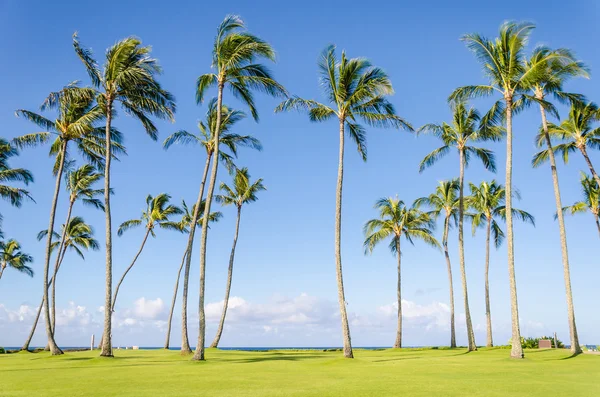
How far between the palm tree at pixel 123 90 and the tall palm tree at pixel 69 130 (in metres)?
1.23

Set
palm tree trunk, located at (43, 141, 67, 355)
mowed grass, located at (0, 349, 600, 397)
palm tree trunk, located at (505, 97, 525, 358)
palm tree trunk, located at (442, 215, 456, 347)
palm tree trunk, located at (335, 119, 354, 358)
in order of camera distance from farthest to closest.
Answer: palm tree trunk, located at (442, 215, 456, 347)
palm tree trunk, located at (43, 141, 67, 355)
palm tree trunk, located at (335, 119, 354, 358)
palm tree trunk, located at (505, 97, 525, 358)
mowed grass, located at (0, 349, 600, 397)

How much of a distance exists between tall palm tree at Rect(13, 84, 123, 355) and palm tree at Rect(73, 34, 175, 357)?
1.23 m

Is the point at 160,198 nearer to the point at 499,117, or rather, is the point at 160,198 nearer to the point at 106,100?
the point at 106,100

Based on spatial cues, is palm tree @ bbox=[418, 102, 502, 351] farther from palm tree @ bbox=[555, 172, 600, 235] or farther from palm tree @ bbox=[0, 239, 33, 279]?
palm tree @ bbox=[0, 239, 33, 279]

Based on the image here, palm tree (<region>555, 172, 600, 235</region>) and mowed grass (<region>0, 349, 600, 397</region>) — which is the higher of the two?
palm tree (<region>555, 172, 600, 235</region>)

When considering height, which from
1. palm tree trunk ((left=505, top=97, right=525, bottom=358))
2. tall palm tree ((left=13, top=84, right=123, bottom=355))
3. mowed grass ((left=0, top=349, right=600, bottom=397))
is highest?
tall palm tree ((left=13, top=84, right=123, bottom=355))

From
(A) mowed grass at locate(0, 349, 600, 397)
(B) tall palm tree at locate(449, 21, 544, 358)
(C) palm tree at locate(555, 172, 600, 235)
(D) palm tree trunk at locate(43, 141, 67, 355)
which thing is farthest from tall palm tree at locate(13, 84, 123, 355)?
(C) palm tree at locate(555, 172, 600, 235)

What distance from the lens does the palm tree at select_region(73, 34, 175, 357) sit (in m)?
24.7

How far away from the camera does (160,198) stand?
148 feet

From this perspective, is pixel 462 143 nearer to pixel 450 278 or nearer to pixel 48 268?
pixel 450 278

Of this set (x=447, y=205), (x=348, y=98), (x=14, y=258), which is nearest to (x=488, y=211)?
(x=447, y=205)

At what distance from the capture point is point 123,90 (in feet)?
87.3

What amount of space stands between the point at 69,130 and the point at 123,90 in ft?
16.6

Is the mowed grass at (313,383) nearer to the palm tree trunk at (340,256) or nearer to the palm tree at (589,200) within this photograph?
the palm tree trunk at (340,256)
